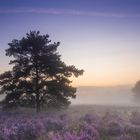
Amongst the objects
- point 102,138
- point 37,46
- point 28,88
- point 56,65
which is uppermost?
point 37,46

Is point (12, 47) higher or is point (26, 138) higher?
point (12, 47)

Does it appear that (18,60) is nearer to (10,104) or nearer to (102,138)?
(10,104)

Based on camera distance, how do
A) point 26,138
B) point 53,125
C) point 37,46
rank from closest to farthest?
1. point 26,138
2. point 53,125
3. point 37,46

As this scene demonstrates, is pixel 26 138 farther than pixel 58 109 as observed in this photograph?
No

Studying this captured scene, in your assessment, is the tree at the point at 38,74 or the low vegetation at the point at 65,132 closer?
the low vegetation at the point at 65,132

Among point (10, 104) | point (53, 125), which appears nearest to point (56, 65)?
point (10, 104)

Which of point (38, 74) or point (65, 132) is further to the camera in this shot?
point (38, 74)

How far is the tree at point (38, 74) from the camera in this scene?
28750 mm

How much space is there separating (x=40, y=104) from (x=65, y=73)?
3824 mm

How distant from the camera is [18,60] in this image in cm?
→ 2934

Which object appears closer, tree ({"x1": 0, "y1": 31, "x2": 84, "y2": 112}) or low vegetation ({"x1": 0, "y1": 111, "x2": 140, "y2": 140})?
low vegetation ({"x1": 0, "y1": 111, "x2": 140, "y2": 140})

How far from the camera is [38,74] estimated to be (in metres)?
29.7

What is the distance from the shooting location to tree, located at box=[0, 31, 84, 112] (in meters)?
28.8

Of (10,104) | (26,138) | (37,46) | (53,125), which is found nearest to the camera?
(26,138)
